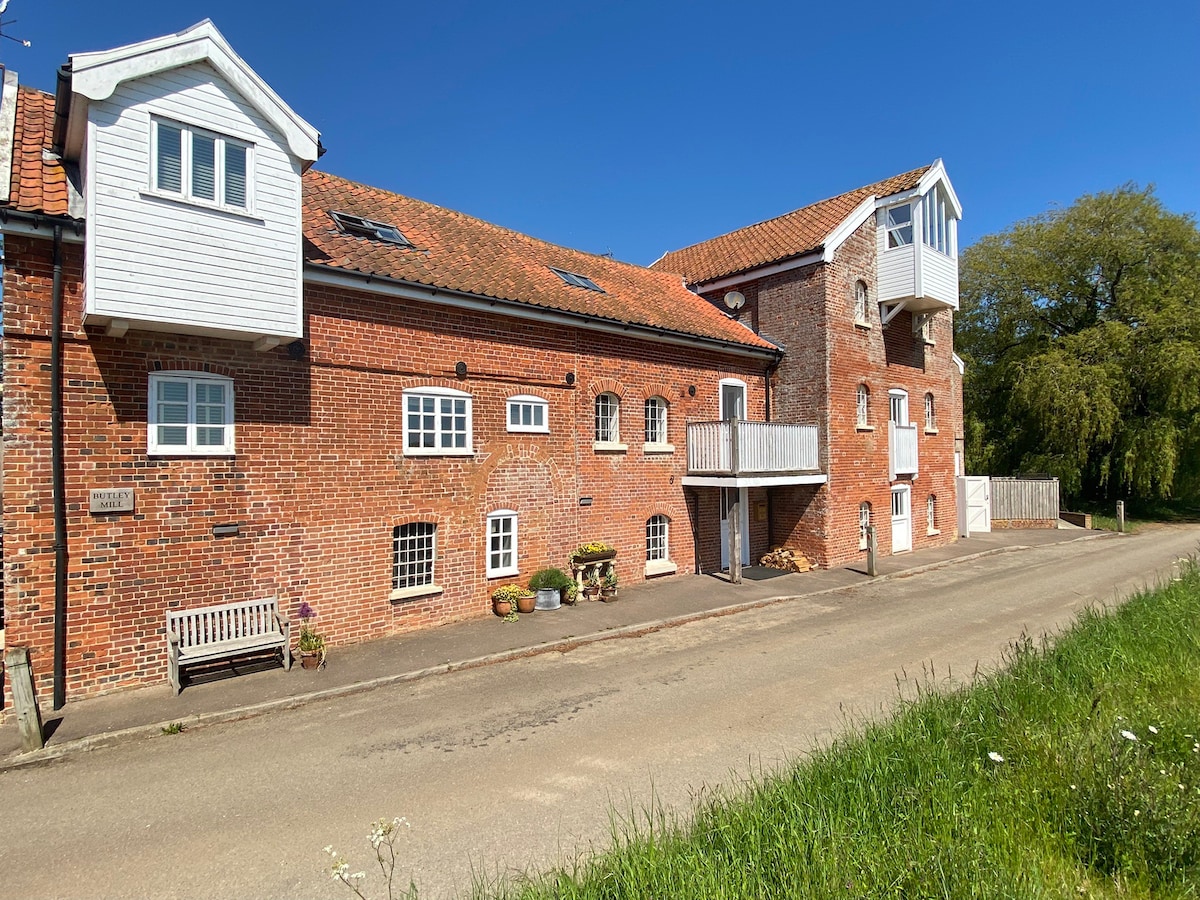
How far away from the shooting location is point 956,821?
3.85 m

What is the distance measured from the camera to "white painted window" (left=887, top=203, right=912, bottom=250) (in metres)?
18.2

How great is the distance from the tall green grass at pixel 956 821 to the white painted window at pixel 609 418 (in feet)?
30.4

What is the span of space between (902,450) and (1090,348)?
1571 centimetres

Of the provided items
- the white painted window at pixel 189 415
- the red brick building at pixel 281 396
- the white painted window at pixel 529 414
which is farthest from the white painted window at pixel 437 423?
the white painted window at pixel 189 415

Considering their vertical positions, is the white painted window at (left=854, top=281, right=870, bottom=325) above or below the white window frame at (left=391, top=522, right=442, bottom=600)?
Answer: above

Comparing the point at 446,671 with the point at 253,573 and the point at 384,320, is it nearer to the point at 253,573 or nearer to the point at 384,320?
the point at 253,573

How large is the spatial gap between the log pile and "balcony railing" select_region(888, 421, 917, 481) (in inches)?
181

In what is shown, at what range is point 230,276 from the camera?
832cm

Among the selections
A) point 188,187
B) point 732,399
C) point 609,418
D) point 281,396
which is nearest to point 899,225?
point 732,399

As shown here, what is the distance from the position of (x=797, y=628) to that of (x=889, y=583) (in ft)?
18.1

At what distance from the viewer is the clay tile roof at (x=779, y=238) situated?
58.4 feet

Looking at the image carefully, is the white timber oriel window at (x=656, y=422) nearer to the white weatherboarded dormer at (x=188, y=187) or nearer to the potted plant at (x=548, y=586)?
the potted plant at (x=548, y=586)

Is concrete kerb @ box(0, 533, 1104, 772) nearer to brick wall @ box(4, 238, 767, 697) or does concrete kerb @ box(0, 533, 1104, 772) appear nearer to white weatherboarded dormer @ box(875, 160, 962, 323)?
brick wall @ box(4, 238, 767, 697)

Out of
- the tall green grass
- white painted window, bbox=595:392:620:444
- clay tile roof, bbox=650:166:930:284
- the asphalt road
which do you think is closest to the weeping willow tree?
clay tile roof, bbox=650:166:930:284
